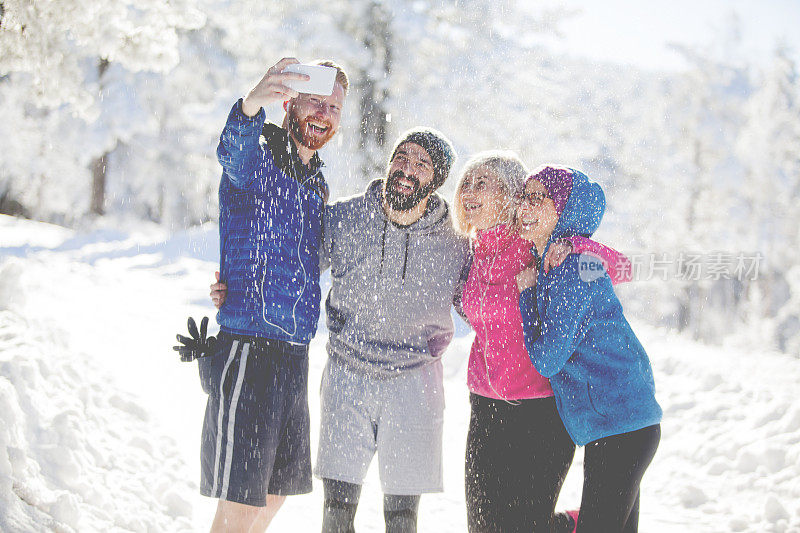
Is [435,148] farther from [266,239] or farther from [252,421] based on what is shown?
[252,421]

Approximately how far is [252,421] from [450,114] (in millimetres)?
13896

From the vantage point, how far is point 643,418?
258 centimetres

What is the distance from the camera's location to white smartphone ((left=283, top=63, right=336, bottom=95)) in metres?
2.54

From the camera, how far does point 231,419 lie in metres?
2.67

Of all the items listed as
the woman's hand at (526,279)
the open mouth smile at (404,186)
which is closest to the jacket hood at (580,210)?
the woman's hand at (526,279)

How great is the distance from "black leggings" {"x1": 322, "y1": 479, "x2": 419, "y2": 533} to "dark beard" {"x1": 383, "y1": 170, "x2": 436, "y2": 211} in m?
1.41

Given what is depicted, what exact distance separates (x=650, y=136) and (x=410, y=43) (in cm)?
1282

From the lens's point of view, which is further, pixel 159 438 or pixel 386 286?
pixel 159 438

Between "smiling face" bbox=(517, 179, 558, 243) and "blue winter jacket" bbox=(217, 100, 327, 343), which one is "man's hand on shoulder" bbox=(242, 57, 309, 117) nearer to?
"blue winter jacket" bbox=(217, 100, 327, 343)

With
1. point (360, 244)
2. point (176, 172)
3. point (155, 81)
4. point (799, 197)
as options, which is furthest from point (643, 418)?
point (176, 172)

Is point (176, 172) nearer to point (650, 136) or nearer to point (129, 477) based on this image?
point (650, 136)

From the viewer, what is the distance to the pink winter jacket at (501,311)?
2814 mm

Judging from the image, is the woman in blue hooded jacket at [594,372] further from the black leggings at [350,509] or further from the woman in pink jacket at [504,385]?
the black leggings at [350,509]

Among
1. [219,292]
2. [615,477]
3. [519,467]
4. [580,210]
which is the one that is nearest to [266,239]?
[219,292]
